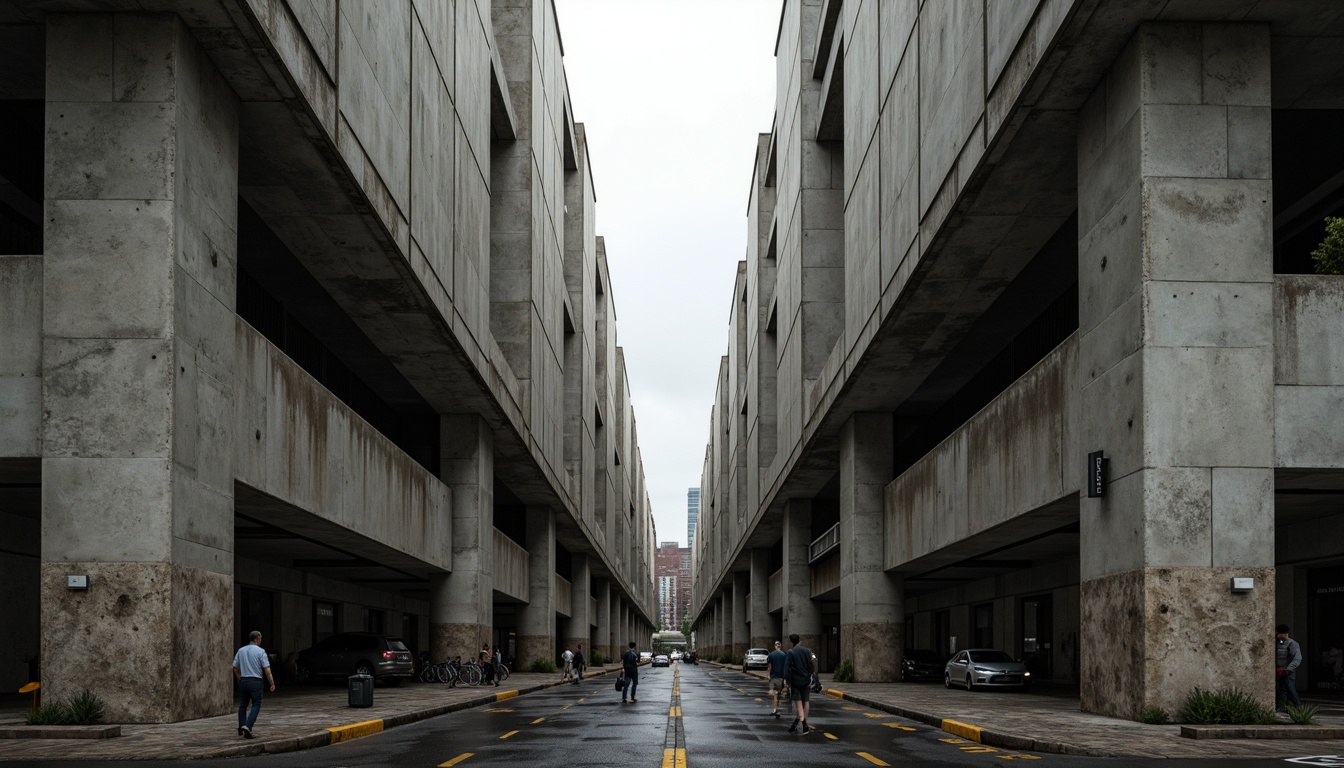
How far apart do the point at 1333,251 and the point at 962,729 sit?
898 centimetres

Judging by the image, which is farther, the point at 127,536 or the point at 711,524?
the point at 711,524

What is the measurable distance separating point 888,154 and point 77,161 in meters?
20.4

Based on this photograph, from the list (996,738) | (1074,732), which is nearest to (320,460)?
(996,738)

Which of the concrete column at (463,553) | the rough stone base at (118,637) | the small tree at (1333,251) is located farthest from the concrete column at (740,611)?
the rough stone base at (118,637)

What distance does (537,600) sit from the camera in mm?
55906

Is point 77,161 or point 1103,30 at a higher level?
point 1103,30

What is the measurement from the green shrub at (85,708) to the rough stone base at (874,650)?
89.3ft

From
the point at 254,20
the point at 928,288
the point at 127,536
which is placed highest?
the point at 254,20

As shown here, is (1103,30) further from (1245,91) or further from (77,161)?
(77,161)

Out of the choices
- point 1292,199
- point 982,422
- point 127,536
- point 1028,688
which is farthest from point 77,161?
point 1028,688

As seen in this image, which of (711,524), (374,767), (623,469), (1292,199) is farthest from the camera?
(711,524)

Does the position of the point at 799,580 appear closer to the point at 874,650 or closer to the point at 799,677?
the point at 874,650

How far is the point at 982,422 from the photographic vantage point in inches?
1125

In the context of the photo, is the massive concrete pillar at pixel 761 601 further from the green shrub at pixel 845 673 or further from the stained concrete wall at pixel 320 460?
the stained concrete wall at pixel 320 460
